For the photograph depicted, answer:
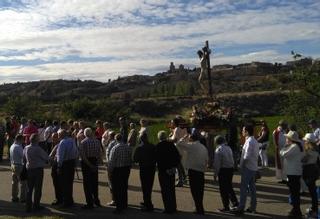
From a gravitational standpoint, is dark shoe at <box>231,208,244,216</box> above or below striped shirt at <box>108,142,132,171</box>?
below

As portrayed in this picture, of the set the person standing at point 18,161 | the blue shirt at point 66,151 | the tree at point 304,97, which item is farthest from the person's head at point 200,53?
the person standing at point 18,161

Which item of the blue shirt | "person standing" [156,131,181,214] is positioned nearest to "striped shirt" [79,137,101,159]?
the blue shirt

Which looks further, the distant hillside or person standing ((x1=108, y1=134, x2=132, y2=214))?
the distant hillside

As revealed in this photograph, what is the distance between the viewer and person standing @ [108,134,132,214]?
1267cm

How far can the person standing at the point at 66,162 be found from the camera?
515 inches

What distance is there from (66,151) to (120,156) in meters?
1.39

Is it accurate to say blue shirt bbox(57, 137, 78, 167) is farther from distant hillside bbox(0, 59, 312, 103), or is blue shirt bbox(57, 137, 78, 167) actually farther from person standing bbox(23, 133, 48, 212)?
distant hillside bbox(0, 59, 312, 103)

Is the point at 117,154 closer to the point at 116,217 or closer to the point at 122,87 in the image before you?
the point at 116,217

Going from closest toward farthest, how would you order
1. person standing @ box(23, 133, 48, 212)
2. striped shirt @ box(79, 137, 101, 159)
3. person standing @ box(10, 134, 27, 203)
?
person standing @ box(23, 133, 48, 212) < striped shirt @ box(79, 137, 101, 159) < person standing @ box(10, 134, 27, 203)

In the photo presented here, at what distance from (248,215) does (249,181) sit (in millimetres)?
752

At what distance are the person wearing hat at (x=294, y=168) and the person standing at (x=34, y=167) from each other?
18.5 feet

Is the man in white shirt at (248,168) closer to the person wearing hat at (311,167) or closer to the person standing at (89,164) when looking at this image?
the person wearing hat at (311,167)

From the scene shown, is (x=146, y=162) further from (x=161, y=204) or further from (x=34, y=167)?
(x=34, y=167)

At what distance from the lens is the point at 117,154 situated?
12.7 meters
